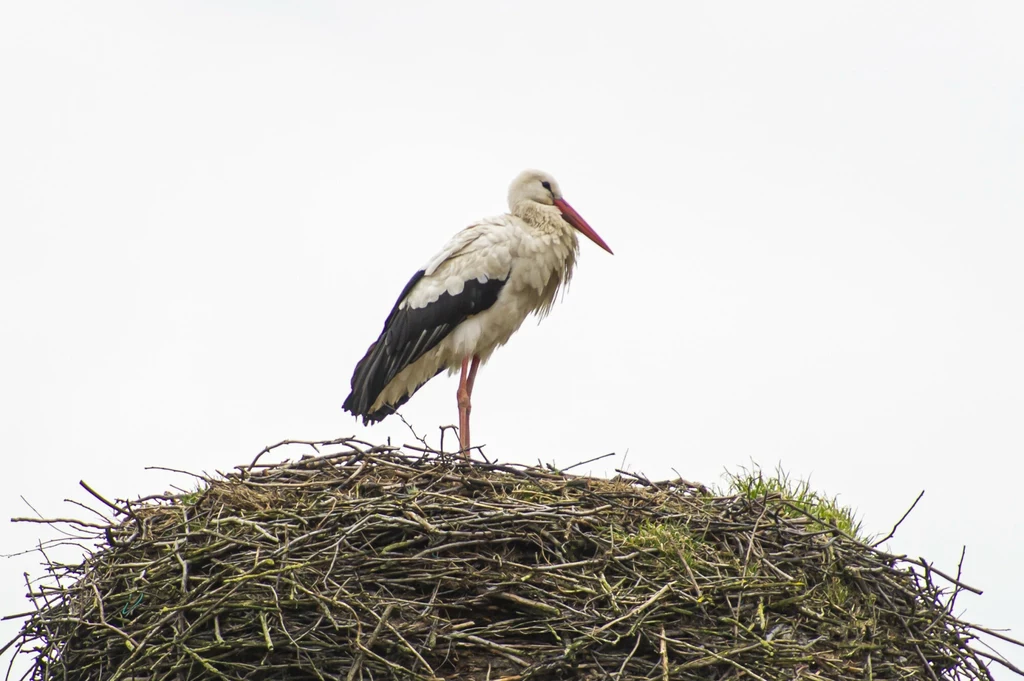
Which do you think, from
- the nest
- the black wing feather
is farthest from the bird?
the nest

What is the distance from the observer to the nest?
4.25 metres

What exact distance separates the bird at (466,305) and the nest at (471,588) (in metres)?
2.04

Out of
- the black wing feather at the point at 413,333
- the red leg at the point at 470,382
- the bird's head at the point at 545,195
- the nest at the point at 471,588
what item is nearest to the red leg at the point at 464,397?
the red leg at the point at 470,382

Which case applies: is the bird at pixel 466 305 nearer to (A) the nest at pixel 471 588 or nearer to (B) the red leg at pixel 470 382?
(B) the red leg at pixel 470 382

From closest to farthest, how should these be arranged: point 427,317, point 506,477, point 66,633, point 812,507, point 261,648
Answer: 1. point 261,648
2. point 66,633
3. point 506,477
4. point 812,507
5. point 427,317

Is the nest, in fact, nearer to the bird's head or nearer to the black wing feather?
the black wing feather

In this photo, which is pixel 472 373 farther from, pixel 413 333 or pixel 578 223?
pixel 578 223

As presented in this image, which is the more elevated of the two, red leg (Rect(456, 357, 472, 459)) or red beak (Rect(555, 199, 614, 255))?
red beak (Rect(555, 199, 614, 255))

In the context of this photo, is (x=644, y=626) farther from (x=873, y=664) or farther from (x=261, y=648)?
(x=261, y=648)

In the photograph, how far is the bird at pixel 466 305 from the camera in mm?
6973

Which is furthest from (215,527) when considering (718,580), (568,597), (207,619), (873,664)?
(873,664)

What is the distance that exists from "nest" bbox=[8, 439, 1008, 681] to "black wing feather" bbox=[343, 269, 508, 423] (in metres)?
1.99

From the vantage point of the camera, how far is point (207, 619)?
4.30 meters

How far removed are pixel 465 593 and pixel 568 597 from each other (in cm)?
36
